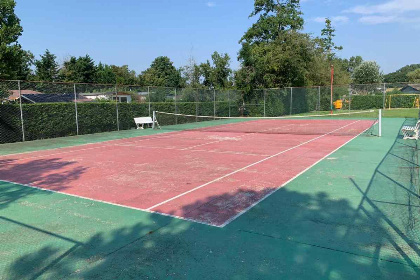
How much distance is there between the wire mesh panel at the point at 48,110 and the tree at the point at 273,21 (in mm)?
23769

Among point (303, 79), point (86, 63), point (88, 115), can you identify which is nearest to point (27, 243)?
point (88, 115)

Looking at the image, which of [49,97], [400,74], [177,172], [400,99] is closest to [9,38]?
[49,97]

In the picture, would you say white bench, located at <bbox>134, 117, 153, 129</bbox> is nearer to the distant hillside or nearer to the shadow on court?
the shadow on court

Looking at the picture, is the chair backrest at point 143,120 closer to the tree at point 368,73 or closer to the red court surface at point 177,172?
the red court surface at point 177,172

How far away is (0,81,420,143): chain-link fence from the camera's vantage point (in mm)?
15633

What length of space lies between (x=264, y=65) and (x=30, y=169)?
27244mm

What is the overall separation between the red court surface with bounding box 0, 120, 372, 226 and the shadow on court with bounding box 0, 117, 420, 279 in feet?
1.09

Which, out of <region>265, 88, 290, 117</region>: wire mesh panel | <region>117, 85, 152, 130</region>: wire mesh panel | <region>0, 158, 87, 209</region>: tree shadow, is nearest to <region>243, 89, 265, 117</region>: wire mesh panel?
<region>265, 88, 290, 117</region>: wire mesh panel

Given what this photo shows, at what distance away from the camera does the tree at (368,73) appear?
7375cm

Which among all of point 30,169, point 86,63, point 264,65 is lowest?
point 30,169

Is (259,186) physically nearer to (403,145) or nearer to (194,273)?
(194,273)

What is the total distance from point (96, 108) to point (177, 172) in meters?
13.1

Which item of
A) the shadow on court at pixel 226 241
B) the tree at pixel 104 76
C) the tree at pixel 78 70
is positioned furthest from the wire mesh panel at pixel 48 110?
the tree at pixel 104 76

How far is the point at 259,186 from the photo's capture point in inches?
267
